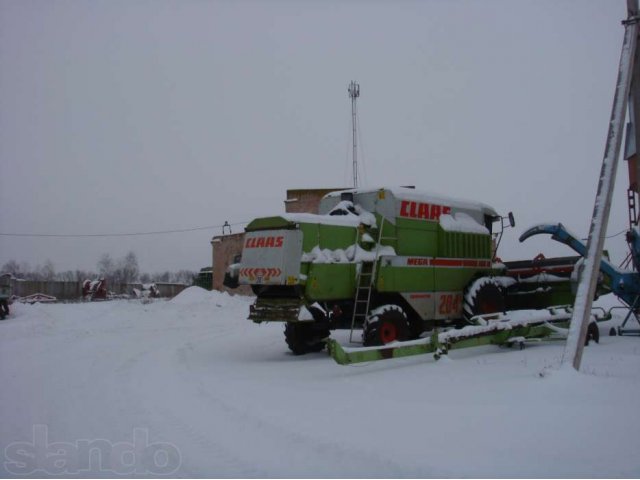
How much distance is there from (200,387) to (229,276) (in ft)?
13.0

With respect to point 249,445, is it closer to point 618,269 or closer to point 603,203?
point 603,203

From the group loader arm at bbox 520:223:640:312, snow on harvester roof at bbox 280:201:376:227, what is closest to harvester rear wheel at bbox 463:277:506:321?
loader arm at bbox 520:223:640:312

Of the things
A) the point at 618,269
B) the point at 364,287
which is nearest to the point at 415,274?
the point at 364,287

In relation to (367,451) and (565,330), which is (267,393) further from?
(565,330)

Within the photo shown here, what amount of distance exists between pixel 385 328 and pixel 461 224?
12.7ft

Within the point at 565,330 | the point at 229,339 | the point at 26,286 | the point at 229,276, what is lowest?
the point at 26,286

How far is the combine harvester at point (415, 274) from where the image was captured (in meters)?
9.28

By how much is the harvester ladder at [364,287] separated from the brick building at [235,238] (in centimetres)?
2107

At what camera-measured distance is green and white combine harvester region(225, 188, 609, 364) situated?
10.4 metres

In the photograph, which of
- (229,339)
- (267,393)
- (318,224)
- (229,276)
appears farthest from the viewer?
(229,339)

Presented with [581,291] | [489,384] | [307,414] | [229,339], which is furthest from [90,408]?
[229,339]

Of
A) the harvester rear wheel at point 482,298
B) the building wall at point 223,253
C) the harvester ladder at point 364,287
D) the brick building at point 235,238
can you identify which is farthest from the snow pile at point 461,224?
the building wall at point 223,253

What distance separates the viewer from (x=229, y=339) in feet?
48.8

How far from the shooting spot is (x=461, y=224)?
44.3ft
